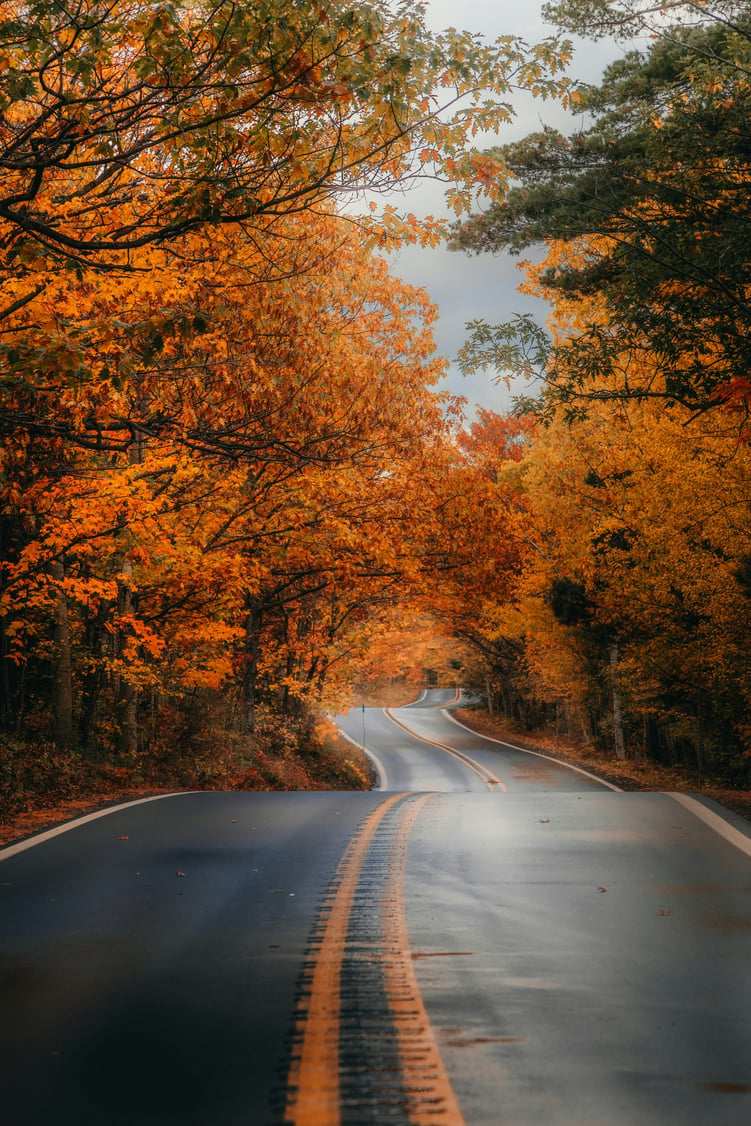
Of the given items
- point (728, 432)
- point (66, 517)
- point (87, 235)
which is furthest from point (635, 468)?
point (87, 235)

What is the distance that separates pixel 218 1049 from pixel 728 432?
15739 millimetres

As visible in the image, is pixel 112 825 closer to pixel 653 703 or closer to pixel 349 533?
pixel 349 533

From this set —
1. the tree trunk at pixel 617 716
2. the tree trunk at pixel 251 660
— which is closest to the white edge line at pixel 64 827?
the tree trunk at pixel 251 660

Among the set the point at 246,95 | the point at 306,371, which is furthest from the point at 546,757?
the point at 246,95

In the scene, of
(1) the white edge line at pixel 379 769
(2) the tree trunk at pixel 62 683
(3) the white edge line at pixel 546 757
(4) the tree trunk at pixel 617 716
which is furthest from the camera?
(1) the white edge line at pixel 379 769

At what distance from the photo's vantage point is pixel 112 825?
384 inches

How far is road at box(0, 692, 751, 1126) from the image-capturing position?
3334mm

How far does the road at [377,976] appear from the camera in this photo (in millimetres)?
3334

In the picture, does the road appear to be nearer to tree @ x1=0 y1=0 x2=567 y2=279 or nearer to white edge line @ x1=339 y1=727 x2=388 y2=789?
tree @ x1=0 y1=0 x2=567 y2=279

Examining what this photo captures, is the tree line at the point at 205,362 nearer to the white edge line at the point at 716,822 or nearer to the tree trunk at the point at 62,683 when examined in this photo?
the tree trunk at the point at 62,683

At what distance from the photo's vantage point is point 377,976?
4742mm

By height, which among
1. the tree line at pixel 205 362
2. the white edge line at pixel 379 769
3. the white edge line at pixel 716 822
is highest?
the tree line at pixel 205 362

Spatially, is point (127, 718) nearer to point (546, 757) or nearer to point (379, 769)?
point (379, 769)

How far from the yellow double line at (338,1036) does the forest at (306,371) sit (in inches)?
156
